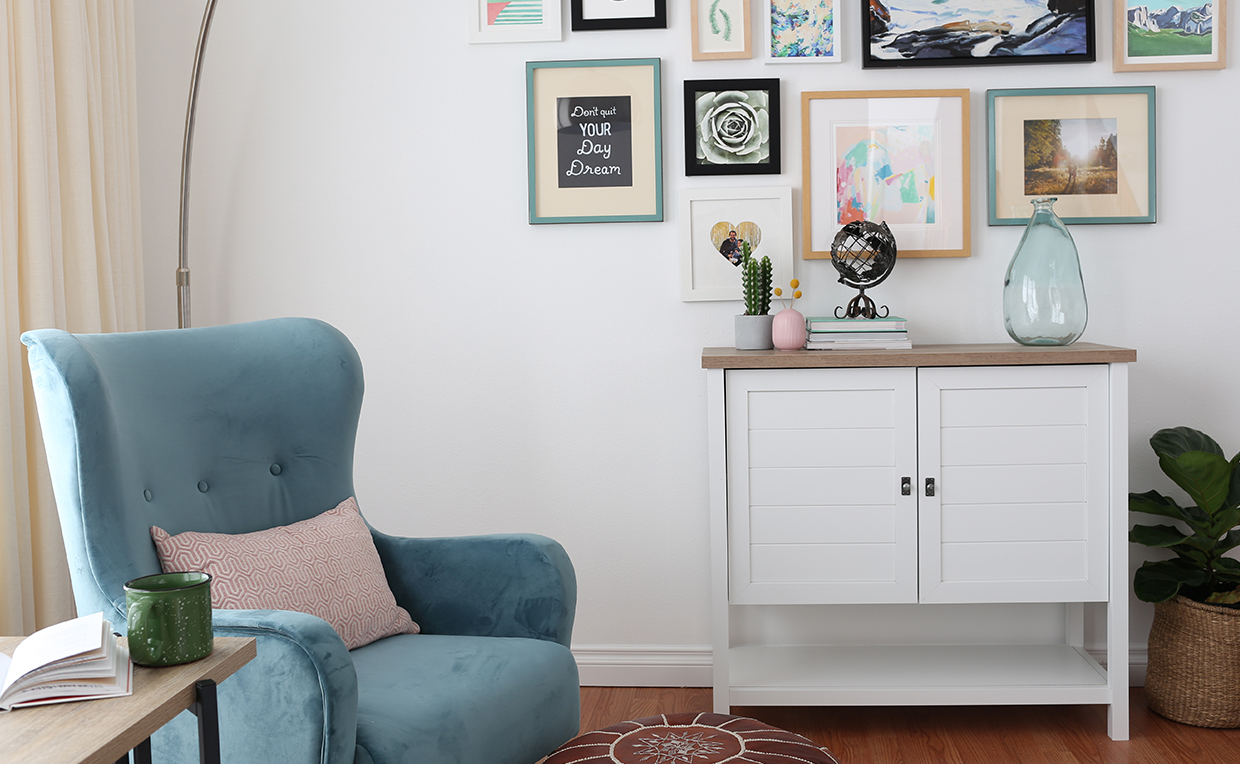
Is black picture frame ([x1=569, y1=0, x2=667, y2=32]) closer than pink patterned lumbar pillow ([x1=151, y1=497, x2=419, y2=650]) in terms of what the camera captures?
No

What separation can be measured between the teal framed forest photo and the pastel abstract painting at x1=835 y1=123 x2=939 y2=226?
1.72 feet

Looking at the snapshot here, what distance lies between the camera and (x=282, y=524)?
5.76ft

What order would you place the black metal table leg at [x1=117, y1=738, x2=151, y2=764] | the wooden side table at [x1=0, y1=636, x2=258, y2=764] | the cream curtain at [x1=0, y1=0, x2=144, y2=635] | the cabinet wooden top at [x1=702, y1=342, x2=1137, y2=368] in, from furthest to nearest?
1. the cabinet wooden top at [x1=702, y1=342, x2=1137, y2=368]
2. the cream curtain at [x1=0, y1=0, x2=144, y2=635]
3. the black metal table leg at [x1=117, y1=738, x2=151, y2=764]
4. the wooden side table at [x1=0, y1=636, x2=258, y2=764]

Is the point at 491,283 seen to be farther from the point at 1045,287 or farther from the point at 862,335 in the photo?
the point at 1045,287

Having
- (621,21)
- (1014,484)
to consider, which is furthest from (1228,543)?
(621,21)

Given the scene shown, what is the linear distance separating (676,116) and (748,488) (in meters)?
1.02

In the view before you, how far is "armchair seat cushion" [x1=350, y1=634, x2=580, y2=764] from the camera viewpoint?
51.2 inches

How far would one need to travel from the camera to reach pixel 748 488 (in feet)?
6.83

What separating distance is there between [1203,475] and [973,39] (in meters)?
1.21

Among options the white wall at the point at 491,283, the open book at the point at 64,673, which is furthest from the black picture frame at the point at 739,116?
the open book at the point at 64,673

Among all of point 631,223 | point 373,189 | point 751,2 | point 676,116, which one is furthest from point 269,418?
point 751,2

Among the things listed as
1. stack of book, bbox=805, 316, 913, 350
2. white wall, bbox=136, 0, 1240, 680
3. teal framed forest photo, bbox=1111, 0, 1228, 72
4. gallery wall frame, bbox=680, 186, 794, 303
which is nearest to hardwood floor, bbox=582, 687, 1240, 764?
white wall, bbox=136, 0, 1240, 680

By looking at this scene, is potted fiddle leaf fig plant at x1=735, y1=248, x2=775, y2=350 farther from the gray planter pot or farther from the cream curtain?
the cream curtain

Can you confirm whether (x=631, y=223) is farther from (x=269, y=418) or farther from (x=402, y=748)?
(x=402, y=748)
